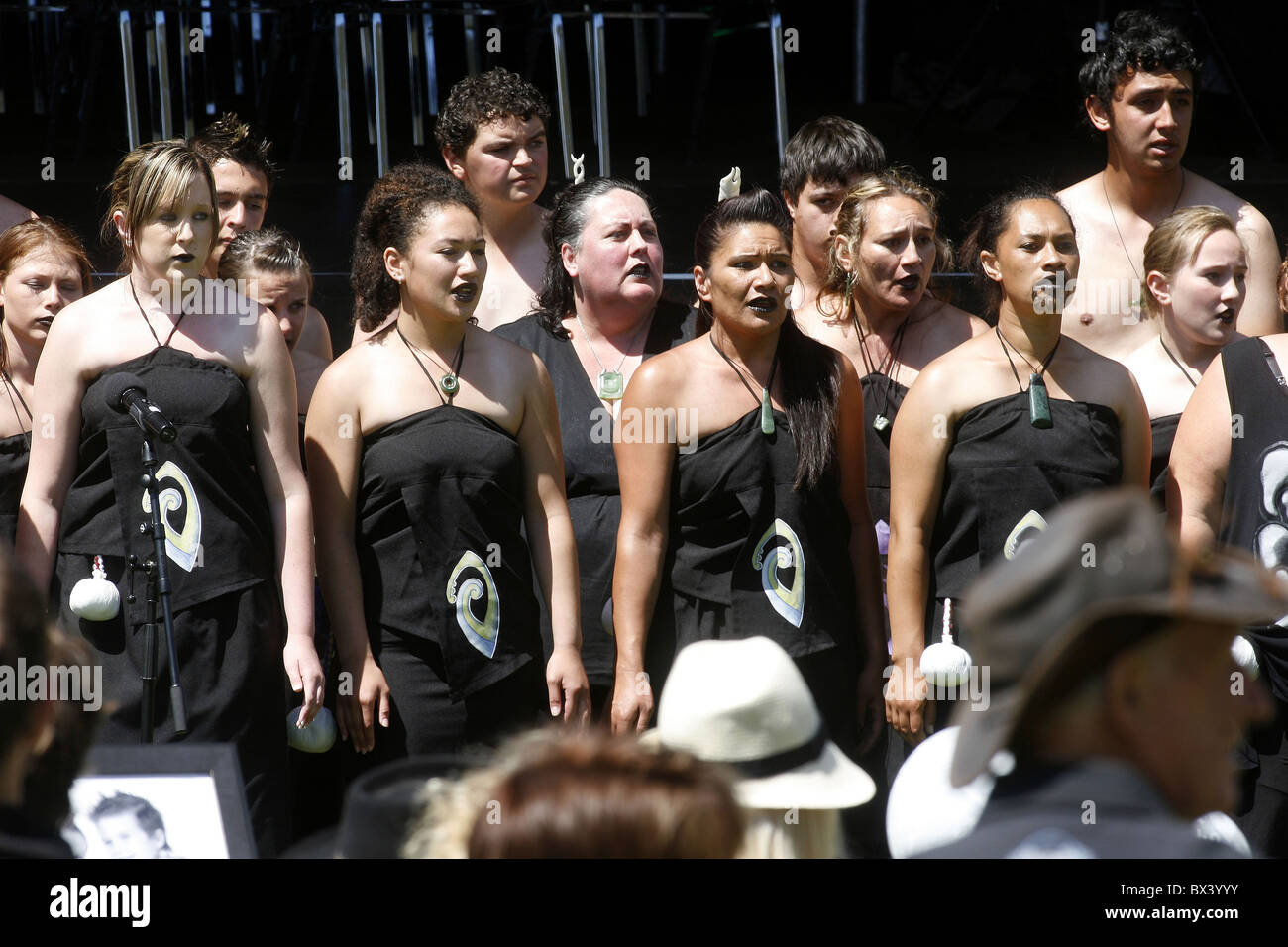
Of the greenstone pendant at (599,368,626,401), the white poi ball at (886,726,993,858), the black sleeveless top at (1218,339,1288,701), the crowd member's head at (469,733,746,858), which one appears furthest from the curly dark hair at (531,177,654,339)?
the crowd member's head at (469,733,746,858)

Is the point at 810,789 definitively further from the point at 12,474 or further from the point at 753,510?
the point at 12,474

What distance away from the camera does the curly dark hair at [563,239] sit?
3711 mm

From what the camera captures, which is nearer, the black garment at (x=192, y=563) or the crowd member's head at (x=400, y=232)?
the black garment at (x=192, y=563)

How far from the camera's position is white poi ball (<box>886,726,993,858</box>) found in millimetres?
1699

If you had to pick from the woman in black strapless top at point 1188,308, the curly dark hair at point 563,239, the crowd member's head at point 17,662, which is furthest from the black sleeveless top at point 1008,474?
the crowd member's head at point 17,662

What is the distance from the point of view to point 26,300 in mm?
3354

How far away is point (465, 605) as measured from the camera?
3074 mm

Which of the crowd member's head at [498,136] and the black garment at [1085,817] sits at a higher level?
the crowd member's head at [498,136]

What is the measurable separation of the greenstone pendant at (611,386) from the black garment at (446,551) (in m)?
0.45

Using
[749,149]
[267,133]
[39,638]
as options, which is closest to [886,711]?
[39,638]

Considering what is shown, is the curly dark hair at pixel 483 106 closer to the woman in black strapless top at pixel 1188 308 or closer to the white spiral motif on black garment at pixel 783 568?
the white spiral motif on black garment at pixel 783 568

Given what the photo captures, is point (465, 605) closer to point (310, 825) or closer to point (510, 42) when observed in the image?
point (310, 825)

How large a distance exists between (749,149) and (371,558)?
3.18 metres

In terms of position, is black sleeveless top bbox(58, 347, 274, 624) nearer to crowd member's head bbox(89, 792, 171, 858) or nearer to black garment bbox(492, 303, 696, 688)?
black garment bbox(492, 303, 696, 688)
